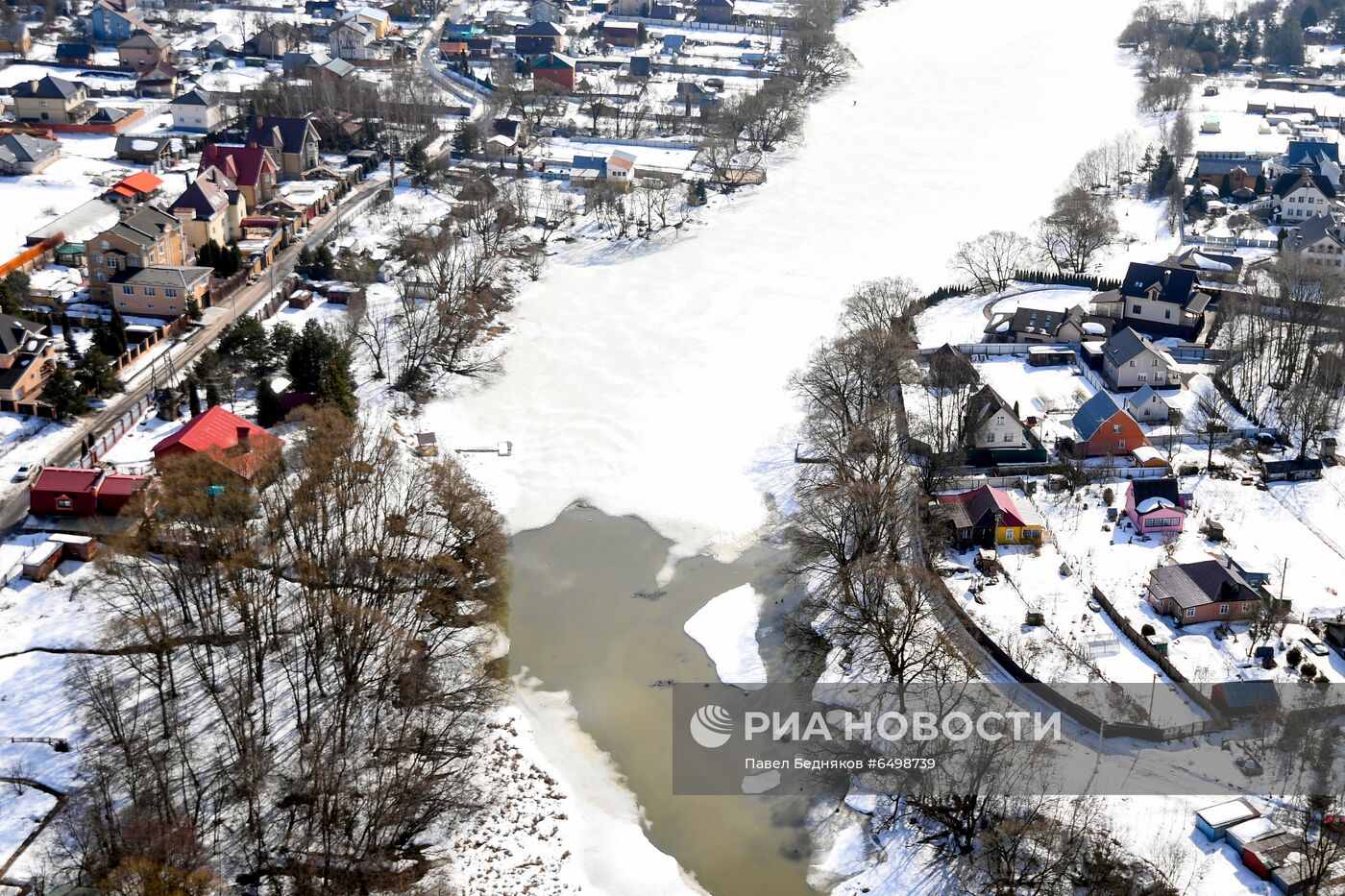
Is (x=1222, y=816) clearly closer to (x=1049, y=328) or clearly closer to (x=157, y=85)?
(x=1049, y=328)

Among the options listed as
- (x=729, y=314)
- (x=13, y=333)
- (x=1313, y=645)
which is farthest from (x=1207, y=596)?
(x=13, y=333)

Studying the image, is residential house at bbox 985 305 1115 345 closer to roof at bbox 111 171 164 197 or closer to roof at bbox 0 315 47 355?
roof at bbox 0 315 47 355

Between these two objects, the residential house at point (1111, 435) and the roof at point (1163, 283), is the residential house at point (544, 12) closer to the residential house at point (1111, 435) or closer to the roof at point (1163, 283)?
the roof at point (1163, 283)

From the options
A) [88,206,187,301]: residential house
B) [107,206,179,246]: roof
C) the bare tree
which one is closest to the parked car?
the bare tree

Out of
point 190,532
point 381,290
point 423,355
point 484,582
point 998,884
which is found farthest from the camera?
point 381,290

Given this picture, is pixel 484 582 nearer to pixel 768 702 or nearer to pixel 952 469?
pixel 768 702

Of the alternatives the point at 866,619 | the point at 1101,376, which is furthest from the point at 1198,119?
the point at 866,619

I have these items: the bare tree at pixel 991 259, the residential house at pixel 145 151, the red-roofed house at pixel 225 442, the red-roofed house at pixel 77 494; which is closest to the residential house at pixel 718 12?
the residential house at pixel 145 151
